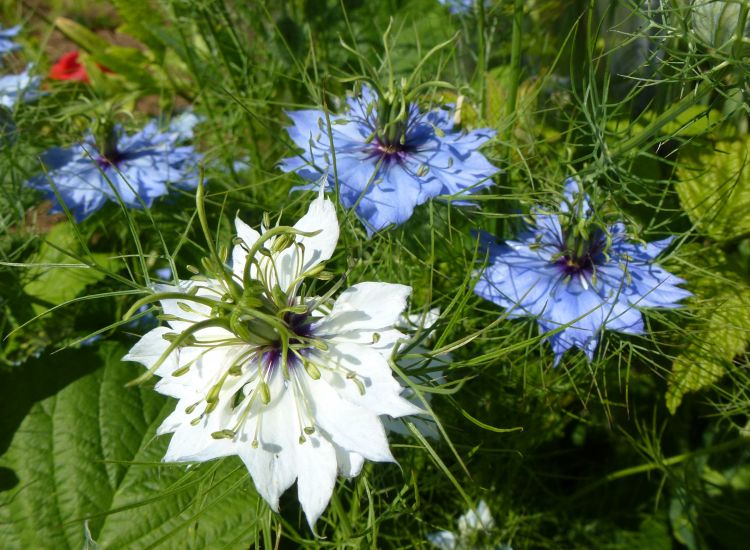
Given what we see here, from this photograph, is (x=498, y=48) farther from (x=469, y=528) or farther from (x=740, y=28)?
(x=469, y=528)

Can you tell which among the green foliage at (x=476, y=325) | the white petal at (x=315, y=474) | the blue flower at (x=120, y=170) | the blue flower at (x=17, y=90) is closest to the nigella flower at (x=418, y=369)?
the green foliage at (x=476, y=325)

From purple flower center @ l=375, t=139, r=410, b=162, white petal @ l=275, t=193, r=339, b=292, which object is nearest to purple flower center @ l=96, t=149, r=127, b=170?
purple flower center @ l=375, t=139, r=410, b=162

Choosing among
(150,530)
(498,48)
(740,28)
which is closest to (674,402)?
(740,28)

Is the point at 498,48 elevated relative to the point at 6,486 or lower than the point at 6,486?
elevated

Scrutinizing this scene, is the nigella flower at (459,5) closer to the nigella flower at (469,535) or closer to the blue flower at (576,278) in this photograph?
the blue flower at (576,278)

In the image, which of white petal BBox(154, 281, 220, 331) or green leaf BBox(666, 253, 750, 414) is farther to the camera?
green leaf BBox(666, 253, 750, 414)

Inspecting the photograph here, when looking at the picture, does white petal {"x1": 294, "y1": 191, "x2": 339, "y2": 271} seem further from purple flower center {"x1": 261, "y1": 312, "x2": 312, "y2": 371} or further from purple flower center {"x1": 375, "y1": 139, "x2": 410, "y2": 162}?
purple flower center {"x1": 375, "y1": 139, "x2": 410, "y2": 162}
